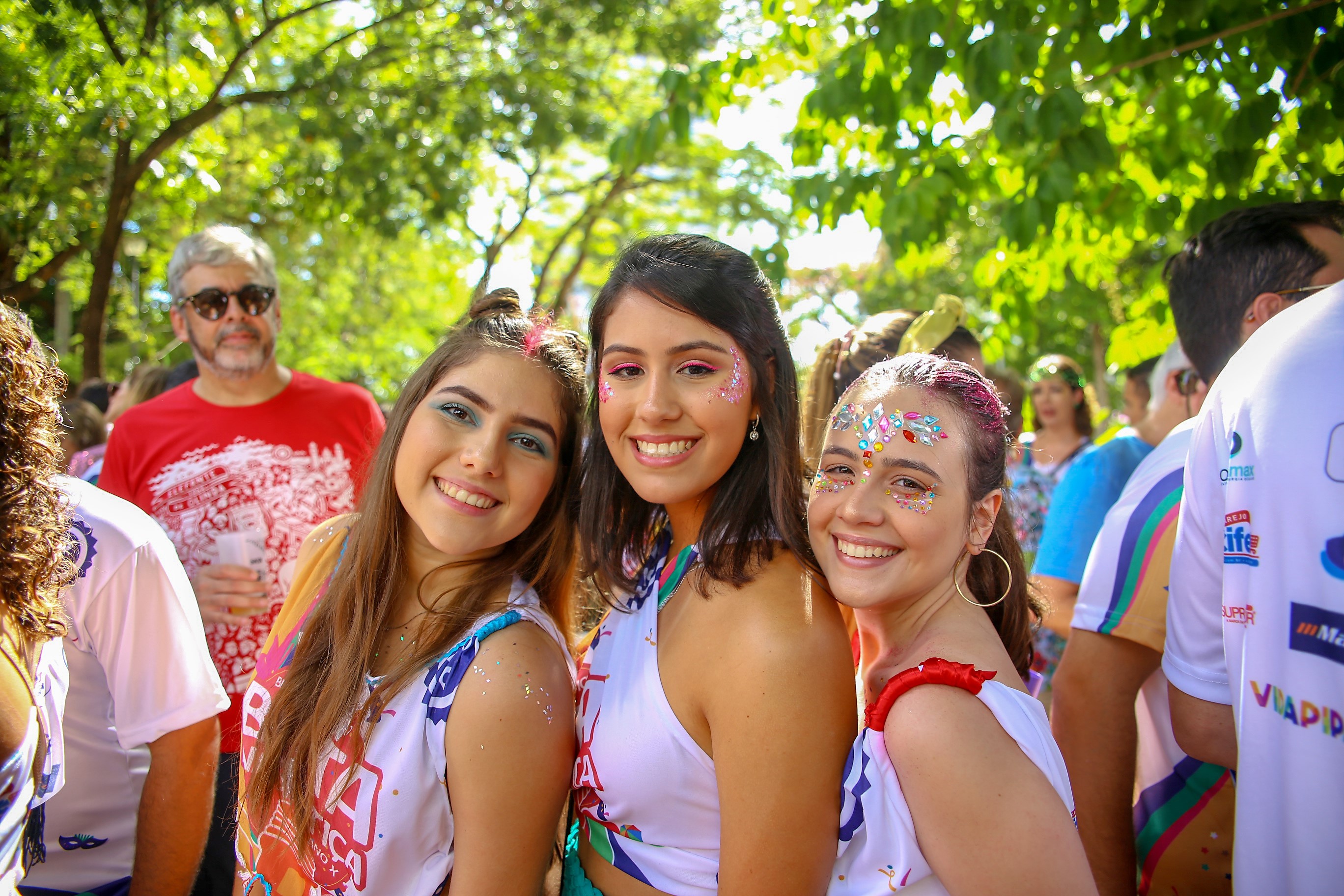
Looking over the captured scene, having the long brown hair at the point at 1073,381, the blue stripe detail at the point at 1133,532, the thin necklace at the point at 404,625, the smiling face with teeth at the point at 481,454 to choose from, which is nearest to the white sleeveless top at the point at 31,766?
the thin necklace at the point at 404,625

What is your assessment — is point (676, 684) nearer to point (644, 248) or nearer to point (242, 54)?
point (644, 248)

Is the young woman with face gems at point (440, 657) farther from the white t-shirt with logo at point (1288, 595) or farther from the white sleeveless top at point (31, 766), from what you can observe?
the white t-shirt with logo at point (1288, 595)

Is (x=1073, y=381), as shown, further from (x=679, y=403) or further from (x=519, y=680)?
(x=519, y=680)

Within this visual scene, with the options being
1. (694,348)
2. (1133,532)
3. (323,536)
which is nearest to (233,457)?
(323,536)

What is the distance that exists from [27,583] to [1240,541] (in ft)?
Result: 6.59

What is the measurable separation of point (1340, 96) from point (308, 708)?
12.0 ft

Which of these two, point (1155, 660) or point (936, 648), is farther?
point (1155, 660)

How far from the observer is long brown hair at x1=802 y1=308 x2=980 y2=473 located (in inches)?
110

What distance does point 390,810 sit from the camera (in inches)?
65.4

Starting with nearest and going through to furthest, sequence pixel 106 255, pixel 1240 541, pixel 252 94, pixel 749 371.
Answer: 1. pixel 1240 541
2. pixel 749 371
3. pixel 106 255
4. pixel 252 94

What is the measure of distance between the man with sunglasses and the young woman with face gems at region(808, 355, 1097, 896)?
0.37m

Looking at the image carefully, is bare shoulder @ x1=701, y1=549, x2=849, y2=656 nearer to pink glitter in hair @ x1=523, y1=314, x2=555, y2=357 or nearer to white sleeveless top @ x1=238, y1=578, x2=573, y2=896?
white sleeveless top @ x1=238, y1=578, x2=573, y2=896

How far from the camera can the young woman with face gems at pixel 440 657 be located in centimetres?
164

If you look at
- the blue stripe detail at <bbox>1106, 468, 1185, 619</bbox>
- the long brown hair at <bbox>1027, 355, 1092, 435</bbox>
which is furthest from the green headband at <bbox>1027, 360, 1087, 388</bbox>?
the blue stripe detail at <bbox>1106, 468, 1185, 619</bbox>
